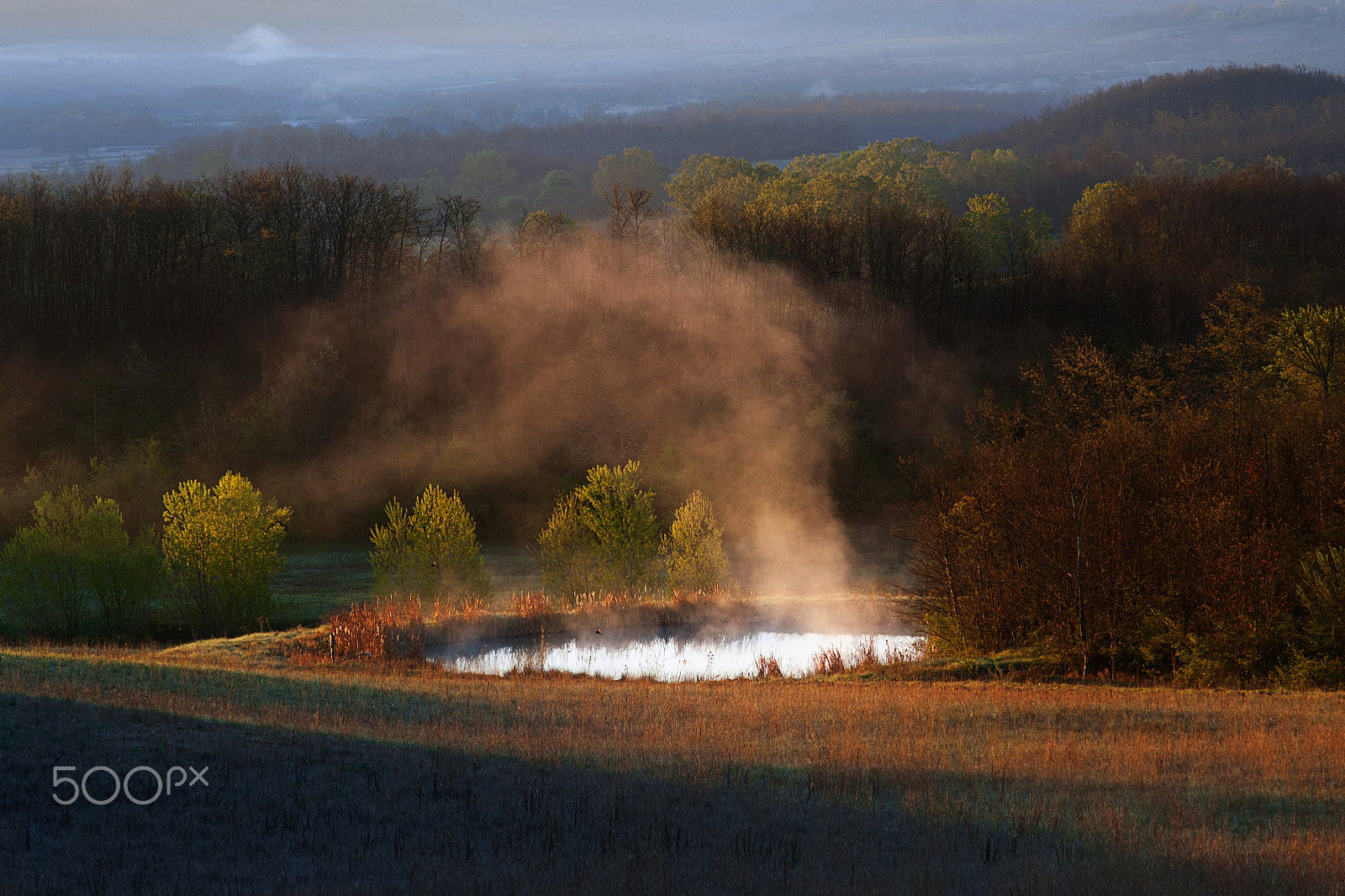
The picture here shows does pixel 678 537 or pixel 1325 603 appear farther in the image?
pixel 678 537

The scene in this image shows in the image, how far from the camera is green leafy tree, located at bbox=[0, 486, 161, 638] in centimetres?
4259

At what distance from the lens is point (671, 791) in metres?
12.6

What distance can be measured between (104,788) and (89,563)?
3602cm

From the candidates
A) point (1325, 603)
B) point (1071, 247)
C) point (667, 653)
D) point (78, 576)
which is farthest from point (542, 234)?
point (1325, 603)

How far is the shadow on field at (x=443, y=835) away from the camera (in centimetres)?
950

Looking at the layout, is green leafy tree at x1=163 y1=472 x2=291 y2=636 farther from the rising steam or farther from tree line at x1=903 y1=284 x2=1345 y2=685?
tree line at x1=903 y1=284 x2=1345 y2=685

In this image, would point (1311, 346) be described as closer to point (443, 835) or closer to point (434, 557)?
point (434, 557)

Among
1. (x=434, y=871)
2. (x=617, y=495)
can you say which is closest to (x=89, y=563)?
(x=617, y=495)

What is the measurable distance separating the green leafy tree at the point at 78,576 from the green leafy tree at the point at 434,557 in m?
10.8

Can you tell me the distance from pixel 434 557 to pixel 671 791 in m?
28.4

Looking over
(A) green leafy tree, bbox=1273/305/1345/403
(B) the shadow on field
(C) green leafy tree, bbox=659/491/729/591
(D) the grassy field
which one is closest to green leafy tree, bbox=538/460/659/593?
(C) green leafy tree, bbox=659/491/729/591

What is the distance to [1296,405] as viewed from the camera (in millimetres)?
30562

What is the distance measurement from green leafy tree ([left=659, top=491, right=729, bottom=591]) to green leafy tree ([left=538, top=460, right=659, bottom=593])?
3.77ft

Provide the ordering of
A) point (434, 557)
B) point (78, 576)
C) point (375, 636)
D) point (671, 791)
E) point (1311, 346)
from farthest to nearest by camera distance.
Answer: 1. point (78, 576)
2. point (434, 557)
3. point (1311, 346)
4. point (375, 636)
5. point (671, 791)
